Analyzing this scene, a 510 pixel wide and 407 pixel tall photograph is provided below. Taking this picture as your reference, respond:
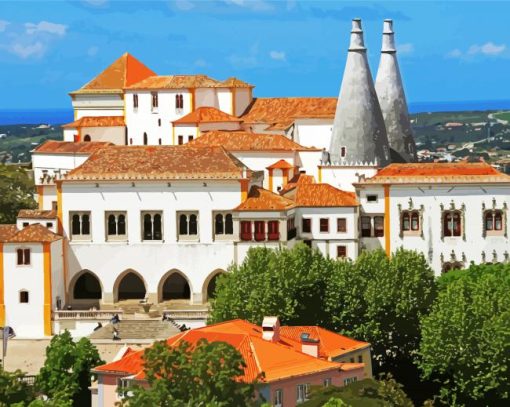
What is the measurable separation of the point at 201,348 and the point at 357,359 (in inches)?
561

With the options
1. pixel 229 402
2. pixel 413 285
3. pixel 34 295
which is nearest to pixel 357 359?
pixel 413 285

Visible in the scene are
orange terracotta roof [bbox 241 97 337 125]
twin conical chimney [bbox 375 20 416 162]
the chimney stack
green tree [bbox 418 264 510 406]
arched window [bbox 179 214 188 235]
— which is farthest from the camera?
orange terracotta roof [bbox 241 97 337 125]

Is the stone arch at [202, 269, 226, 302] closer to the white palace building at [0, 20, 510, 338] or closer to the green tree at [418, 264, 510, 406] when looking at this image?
the white palace building at [0, 20, 510, 338]

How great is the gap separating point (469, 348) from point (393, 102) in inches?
1332

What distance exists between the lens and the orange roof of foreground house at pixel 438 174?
103250mm

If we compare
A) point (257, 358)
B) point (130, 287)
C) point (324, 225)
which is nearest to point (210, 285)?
point (130, 287)

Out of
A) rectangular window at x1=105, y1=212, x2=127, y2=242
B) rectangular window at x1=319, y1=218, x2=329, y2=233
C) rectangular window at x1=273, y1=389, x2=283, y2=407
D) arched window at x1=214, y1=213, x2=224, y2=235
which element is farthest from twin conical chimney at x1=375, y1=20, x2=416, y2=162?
rectangular window at x1=273, y1=389, x2=283, y2=407

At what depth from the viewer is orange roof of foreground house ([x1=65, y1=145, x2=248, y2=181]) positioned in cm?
10325

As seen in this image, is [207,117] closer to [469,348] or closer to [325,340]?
[325,340]

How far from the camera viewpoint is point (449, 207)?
103 meters

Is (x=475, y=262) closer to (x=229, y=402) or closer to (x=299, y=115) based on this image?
(x=299, y=115)

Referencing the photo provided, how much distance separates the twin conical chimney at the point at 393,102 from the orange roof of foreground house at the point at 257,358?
34.8 metres

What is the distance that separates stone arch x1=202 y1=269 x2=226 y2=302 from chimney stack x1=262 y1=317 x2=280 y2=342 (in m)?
21.5

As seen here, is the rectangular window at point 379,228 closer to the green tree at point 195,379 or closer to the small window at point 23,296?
the small window at point 23,296
